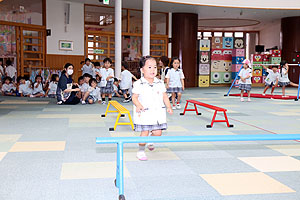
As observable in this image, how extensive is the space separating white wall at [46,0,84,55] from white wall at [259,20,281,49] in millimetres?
12187

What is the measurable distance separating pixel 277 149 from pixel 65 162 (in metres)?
2.78

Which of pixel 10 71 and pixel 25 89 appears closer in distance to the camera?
pixel 25 89

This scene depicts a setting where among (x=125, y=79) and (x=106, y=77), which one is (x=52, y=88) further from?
(x=125, y=79)

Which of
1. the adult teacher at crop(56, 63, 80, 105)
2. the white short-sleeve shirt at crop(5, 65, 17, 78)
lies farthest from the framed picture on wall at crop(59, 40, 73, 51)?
the adult teacher at crop(56, 63, 80, 105)

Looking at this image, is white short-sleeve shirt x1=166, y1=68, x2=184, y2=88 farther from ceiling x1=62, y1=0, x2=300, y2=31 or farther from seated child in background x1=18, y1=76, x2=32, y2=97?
ceiling x1=62, y1=0, x2=300, y2=31

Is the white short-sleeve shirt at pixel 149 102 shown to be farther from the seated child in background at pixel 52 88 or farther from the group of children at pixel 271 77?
the seated child in background at pixel 52 88

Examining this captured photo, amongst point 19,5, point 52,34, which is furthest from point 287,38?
point 19,5

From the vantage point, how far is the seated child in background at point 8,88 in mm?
12344

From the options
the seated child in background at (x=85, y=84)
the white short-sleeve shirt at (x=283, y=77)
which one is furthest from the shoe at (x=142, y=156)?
the white short-sleeve shirt at (x=283, y=77)

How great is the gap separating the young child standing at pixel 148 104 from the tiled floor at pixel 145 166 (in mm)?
375

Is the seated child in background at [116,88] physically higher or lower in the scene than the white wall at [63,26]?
lower

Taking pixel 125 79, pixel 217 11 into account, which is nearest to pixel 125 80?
pixel 125 79

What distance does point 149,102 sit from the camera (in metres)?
4.18

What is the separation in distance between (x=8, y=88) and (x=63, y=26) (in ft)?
13.4
